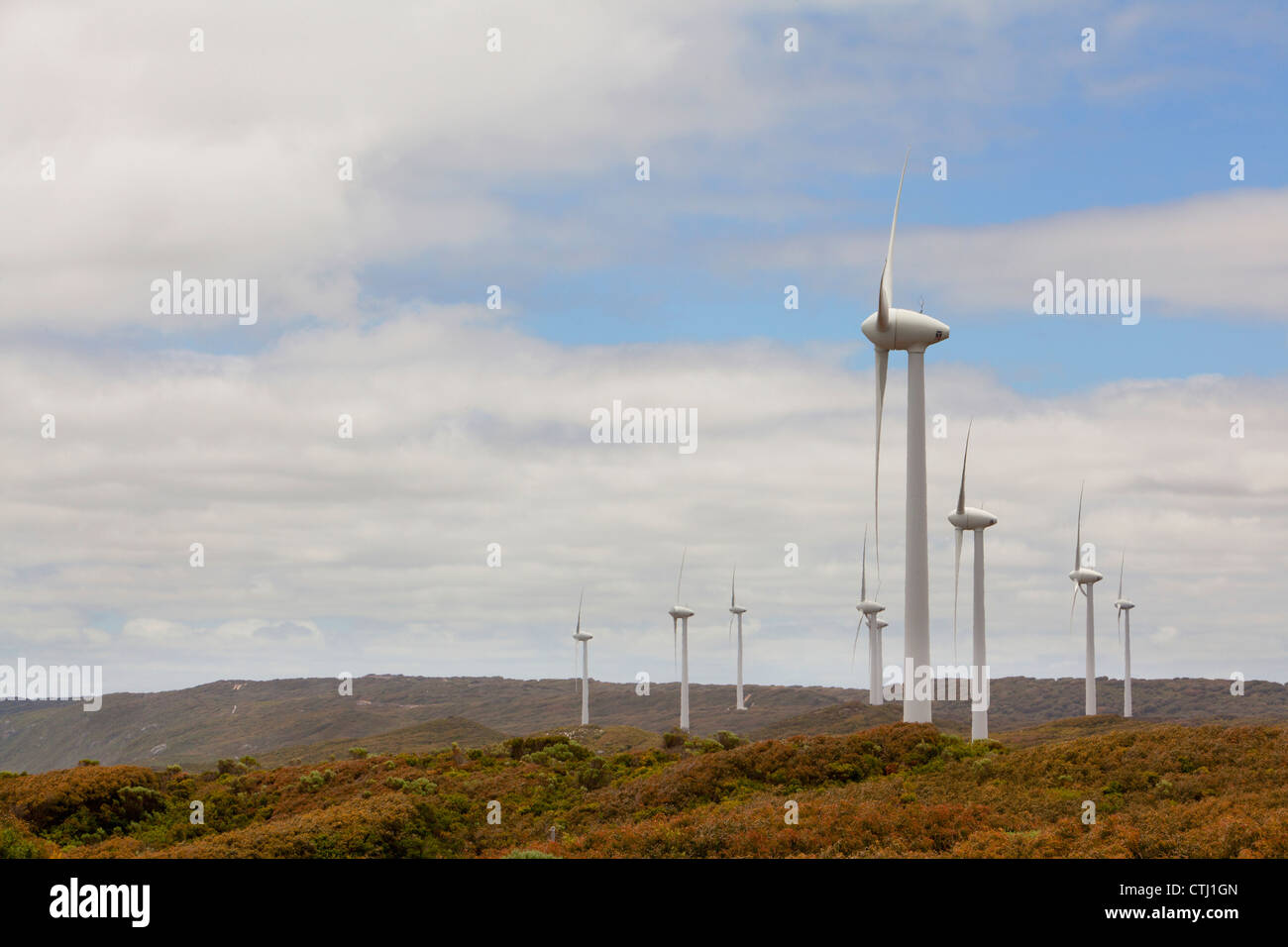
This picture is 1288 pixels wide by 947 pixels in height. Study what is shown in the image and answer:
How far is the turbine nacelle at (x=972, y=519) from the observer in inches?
2721

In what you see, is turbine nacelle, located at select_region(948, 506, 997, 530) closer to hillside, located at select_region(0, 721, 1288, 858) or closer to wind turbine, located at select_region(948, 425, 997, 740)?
wind turbine, located at select_region(948, 425, 997, 740)

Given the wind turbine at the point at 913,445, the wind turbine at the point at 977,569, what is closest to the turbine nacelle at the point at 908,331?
the wind turbine at the point at 913,445

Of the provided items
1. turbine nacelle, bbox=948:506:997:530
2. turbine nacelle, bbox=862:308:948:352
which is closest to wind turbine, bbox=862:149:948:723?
turbine nacelle, bbox=862:308:948:352

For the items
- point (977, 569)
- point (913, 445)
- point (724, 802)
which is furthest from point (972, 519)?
point (724, 802)

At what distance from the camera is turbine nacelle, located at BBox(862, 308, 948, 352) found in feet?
172

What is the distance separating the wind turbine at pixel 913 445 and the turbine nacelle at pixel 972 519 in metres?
19.0

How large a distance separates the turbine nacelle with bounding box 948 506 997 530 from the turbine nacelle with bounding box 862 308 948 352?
757 inches

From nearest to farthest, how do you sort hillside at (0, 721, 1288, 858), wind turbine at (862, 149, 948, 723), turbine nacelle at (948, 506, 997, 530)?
hillside at (0, 721, 1288, 858) → wind turbine at (862, 149, 948, 723) → turbine nacelle at (948, 506, 997, 530)

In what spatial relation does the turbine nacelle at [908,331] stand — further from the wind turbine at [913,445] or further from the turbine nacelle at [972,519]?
the turbine nacelle at [972,519]

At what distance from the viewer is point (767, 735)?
4414 inches

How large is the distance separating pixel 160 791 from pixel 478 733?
81722mm

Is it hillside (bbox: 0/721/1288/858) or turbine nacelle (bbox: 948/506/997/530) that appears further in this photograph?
turbine nacelle (bbox: 948/506/997/530)
